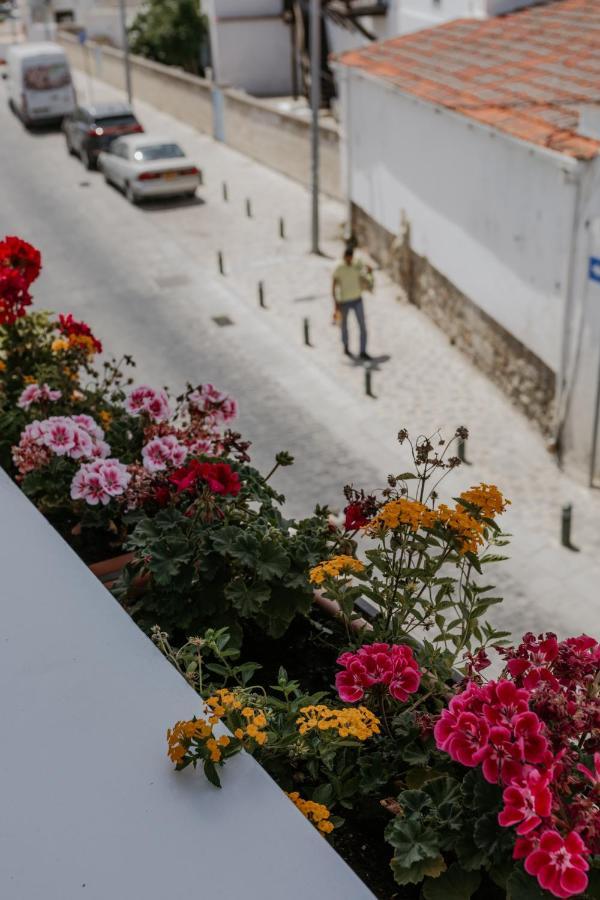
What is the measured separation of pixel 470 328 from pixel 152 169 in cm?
1147

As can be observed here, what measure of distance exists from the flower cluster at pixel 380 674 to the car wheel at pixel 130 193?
900 inches

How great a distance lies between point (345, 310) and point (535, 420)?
370 cm

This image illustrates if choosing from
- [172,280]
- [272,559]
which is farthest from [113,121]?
[272,559]

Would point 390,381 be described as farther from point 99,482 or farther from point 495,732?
point 495,732

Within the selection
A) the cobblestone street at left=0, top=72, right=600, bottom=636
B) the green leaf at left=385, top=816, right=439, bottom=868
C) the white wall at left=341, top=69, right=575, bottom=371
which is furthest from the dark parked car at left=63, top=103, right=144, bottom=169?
the green leaf at left=385, top=816, right=439, bottom=868

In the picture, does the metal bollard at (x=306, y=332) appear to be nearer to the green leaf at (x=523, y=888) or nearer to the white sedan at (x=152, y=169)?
the white sedan at (x=152, y=169)

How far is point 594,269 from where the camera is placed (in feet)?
41.2

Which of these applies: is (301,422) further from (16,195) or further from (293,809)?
(16,195)

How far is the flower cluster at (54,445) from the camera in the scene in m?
6.18

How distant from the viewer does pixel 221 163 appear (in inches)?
1174

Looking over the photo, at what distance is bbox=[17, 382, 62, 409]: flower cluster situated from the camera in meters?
6.80

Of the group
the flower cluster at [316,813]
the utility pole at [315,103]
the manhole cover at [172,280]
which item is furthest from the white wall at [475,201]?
the flower cluster at [316,813]

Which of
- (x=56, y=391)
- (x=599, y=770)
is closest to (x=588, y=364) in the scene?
(x=56, y=391)

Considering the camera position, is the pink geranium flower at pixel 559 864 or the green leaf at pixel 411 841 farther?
the green leaf at pixel 411 841
